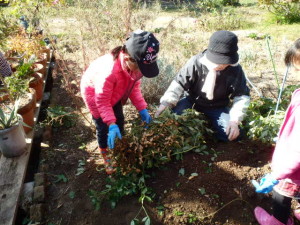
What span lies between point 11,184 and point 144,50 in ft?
5.31

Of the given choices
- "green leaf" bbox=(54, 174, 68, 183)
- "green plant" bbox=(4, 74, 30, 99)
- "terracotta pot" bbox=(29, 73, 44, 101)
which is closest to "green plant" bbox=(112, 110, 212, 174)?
"green leaf" bbox=(54, 174, 68, 183)

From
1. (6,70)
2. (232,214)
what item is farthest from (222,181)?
(6,70)

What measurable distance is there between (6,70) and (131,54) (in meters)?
2.38

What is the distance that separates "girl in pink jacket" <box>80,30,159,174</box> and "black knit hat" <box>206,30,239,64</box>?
1.83 ft

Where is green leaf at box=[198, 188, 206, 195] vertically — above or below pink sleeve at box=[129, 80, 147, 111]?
below

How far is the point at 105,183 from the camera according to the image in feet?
7.25

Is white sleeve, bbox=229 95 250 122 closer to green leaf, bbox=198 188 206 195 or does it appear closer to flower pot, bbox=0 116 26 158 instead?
green leaf, bbox=198 188 206 195

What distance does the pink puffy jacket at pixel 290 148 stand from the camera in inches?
53.4

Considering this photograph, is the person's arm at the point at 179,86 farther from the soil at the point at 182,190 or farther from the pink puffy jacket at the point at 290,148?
the pink puffy jacket at the point at 290,148

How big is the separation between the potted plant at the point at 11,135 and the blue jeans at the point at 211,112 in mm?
1555

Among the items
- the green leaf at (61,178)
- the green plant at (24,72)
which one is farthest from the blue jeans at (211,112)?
the green plant at (24,72)

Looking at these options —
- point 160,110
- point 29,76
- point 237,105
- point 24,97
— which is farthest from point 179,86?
point 29,76

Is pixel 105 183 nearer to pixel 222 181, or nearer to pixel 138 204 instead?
pixel 138 204

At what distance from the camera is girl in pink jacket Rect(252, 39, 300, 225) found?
137 centimetres
